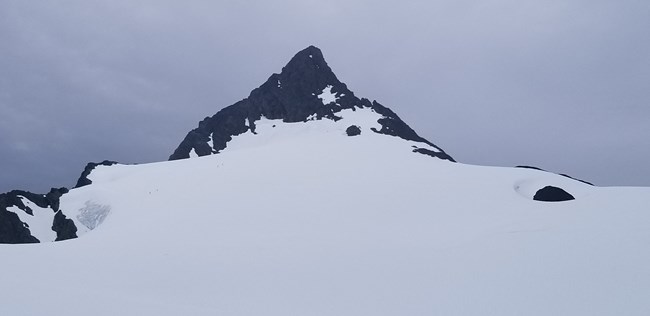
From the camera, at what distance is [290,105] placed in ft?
265

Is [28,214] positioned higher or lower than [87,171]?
lower

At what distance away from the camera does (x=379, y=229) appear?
16922mm

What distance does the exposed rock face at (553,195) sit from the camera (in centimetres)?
2086

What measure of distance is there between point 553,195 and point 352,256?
13498mm

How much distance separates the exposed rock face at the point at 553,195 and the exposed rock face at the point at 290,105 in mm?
44246

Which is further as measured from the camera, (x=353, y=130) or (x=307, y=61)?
(x=307, y=61)

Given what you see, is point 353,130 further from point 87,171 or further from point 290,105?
point 87,171

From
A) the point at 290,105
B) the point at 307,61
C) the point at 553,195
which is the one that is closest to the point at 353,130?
the point at 290,105

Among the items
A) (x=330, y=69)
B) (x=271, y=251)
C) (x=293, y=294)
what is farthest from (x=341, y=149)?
(x=330, y=69)

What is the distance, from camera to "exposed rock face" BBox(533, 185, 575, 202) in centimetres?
2086

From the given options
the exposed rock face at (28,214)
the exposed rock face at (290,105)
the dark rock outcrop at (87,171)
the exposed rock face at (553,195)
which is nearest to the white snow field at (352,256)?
the exposed rock face at (553,195)

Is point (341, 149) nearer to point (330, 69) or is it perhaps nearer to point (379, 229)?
point (379, 229)

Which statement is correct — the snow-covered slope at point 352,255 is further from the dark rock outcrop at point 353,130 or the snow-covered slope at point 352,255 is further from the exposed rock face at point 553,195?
the dark rock outcrop at point 353,130

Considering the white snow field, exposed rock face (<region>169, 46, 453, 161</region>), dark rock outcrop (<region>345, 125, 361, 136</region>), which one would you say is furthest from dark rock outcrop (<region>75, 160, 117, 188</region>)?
dark rock outcrop (<region>345, 125, 361, 136</region>)
